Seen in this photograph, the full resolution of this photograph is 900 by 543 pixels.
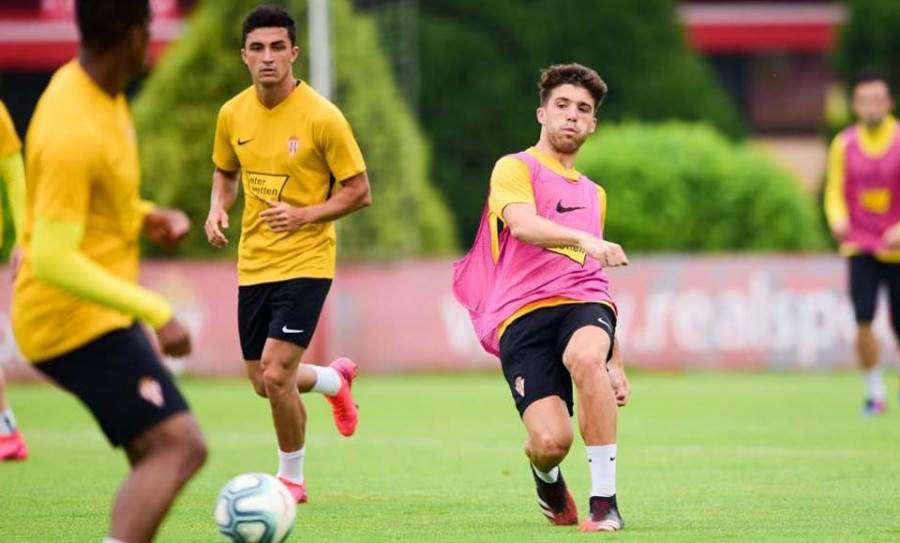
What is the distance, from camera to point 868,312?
620 inches

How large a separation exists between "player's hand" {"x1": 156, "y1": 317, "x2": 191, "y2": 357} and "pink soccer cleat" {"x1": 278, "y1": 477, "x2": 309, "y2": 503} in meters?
3.71

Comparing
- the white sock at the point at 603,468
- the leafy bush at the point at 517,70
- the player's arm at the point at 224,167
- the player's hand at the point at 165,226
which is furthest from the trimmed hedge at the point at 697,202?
the player's hand at the point at 165,226

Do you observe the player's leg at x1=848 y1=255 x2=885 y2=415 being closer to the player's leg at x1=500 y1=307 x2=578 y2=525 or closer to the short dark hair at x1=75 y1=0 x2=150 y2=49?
the player's leg at x1=500 y1=307 x2=578 y2=525

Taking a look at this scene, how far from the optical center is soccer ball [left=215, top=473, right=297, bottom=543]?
23.4 feet

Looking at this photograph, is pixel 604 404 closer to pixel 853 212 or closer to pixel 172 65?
pixel 853 212

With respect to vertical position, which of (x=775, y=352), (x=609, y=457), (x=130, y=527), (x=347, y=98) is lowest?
(x=775, y=352)

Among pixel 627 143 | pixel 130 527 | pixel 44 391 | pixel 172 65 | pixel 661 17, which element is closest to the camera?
pixel 130 527

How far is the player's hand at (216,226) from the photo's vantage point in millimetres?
9367

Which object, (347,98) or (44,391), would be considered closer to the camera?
(44,391)

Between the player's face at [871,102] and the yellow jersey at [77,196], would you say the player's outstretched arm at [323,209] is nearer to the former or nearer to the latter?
the yellow jersey at [77,196]

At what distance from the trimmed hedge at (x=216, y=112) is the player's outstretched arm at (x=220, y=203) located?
14048mm

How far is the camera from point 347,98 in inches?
1061

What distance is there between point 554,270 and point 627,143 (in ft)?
64.0

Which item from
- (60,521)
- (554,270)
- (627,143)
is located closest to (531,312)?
(554,270)
